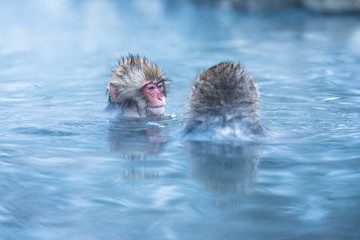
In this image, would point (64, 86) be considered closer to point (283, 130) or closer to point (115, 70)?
point (115, 70)

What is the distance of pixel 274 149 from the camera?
14.1 feet

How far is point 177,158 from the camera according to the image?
4.18m

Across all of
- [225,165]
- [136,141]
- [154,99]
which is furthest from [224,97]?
[154,99]

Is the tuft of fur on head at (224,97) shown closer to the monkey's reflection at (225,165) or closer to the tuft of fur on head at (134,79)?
the monkey's reflection at (225,165)

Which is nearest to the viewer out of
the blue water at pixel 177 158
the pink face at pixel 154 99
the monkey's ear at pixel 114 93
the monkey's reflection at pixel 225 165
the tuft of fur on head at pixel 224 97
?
the blue water at pixel 177 158

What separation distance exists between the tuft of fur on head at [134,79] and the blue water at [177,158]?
0.79ft

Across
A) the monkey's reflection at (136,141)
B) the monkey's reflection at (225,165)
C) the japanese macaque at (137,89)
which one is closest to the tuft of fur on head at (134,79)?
the japanese macaque at (137,89)

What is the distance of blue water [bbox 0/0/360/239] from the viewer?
3080 mm

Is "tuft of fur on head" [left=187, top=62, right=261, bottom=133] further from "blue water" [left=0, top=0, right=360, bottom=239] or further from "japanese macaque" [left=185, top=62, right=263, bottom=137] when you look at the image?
"blue water" [left=0, top=0, right=360, bottom=239]

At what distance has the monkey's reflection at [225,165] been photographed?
11.6 feet

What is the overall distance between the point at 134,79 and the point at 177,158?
1.74 m

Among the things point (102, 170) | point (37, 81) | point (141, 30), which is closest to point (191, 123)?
point (102, 170)

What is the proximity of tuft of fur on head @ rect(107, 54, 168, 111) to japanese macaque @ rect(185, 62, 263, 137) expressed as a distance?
1478 mm

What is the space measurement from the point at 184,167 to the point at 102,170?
1.66 feet
